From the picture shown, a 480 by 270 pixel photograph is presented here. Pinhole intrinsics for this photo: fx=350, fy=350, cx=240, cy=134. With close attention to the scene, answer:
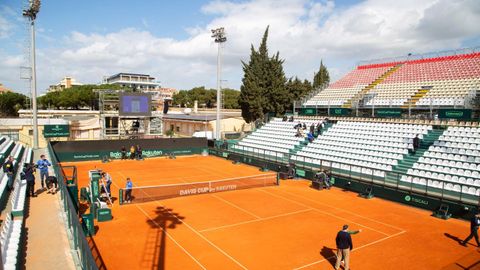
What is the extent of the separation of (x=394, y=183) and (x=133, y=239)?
Answer: 53.3 feet

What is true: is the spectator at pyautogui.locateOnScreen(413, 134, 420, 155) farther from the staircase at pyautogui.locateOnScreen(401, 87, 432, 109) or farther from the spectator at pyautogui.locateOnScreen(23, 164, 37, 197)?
the spectator at pyautogui.locateOnScreen(23, 164, 37, 197)

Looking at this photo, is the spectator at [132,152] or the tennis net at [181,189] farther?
the spectator at [132,152]

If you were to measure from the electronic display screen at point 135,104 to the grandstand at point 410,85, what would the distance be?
19.5 metres

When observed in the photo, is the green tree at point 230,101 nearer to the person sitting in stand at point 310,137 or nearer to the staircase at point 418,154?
the person sitting in stand at point 310,137

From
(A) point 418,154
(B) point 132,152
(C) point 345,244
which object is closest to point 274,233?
(C) point 345,244

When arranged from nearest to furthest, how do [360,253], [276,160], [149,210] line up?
[360,253], [149,210], [276,160]

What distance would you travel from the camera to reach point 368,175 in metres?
24.0

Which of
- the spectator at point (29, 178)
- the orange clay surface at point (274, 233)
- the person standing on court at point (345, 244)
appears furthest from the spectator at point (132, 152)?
the person standing on court at point (345, 244)

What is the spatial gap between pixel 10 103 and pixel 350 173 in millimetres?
89356

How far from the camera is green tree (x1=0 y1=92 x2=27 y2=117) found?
84.1m

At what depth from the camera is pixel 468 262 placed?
12.9 metres

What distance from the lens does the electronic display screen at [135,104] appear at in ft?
127

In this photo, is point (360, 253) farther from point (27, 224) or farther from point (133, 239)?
point (27, 224)

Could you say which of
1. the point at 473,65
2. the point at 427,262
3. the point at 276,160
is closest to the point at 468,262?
the point at 427,262
